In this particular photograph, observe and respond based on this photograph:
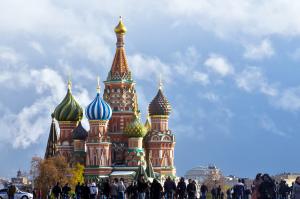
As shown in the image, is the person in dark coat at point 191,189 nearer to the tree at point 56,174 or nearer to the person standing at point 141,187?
the person standing at point 141,187

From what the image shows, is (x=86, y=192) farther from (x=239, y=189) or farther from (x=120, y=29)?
(x=120, y=29)

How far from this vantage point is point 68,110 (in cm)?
8938

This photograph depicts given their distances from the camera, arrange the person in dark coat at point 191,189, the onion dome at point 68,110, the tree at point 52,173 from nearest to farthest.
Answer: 1. the person in dark coat at point 191,189
2. the tree at point 52,173
3. the onion dome at point 68,110

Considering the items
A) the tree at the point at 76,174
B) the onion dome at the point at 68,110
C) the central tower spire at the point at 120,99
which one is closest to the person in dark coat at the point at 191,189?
the tree at the point at 76,174

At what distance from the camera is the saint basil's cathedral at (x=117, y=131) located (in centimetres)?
8500

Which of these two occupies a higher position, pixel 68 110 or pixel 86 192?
pixel 68 110

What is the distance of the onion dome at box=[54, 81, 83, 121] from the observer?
8912 cm

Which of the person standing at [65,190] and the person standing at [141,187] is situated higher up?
the person standing at [65,190]

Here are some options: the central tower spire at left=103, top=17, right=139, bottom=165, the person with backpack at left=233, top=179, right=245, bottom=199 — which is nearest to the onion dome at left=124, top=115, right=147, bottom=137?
the central tower spire at left=103, top=17, right=139, bottom=165

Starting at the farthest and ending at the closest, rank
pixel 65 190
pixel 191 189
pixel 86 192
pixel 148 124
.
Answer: pixel 148 124
pixel 65 190
pixel 191 189
pixel 86 192

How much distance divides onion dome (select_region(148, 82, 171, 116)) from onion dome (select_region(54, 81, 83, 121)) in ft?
21.0

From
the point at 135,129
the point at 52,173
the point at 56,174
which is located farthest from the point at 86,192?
the point at 135,129

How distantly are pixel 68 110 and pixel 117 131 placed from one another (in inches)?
190

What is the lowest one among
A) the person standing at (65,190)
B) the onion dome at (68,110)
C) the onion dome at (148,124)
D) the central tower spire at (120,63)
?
the person standing at (65,190)
